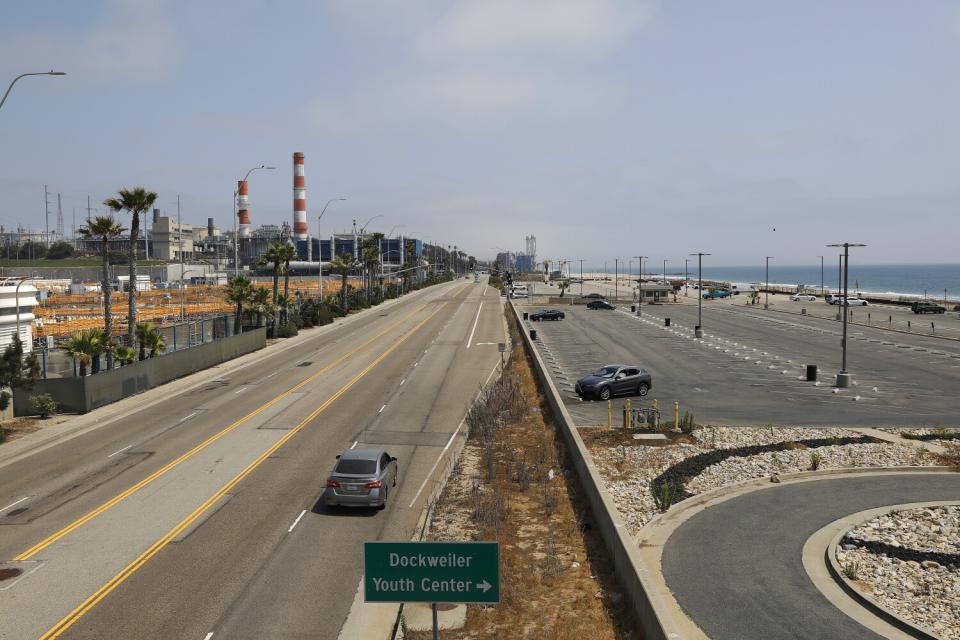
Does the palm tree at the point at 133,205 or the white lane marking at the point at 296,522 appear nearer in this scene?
the white lane marking at the point at 296,522

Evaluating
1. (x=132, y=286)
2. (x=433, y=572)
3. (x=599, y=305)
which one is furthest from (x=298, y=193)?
(x=433, y=572)

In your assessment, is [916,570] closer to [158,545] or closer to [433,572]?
[433,572]

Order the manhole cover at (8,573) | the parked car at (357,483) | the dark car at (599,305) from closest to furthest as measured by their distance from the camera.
Answer: the manhole cover at (8,573) < the parked car at (357,483) < the dark car at (599,305)

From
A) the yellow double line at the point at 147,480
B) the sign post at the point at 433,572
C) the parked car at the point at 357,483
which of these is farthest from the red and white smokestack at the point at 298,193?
the sign post at the point at 433,572

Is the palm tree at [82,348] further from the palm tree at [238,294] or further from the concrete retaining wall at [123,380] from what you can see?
the palm tree at [238,294]

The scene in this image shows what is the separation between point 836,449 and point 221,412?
2541 cm

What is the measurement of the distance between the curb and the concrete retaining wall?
3119 centimetres

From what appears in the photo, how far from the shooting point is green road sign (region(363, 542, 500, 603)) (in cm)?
948

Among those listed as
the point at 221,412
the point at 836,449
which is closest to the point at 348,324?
the point at 221,412

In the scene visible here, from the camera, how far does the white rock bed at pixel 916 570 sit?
15.3 m

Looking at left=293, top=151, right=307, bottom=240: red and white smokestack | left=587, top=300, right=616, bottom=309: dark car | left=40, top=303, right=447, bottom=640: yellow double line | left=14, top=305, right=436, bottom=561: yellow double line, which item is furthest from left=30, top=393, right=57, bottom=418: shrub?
left=293, top=151, right=307, bottom=240: red and white smokestack

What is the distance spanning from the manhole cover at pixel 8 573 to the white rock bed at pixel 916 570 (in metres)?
17.9

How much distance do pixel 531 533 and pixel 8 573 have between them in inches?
461

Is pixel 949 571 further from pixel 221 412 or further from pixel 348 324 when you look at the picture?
pixel 348 324
